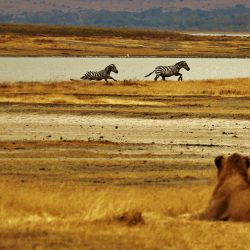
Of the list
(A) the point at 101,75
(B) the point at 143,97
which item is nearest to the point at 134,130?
(B) the point at 143,97

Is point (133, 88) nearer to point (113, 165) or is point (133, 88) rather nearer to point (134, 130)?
point (134, 130)

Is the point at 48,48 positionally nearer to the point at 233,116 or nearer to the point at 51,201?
the point at 233,116

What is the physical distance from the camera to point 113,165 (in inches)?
792

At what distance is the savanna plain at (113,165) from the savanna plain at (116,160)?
3 centimetres

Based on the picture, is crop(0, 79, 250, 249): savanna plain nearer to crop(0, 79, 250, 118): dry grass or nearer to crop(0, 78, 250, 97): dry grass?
crop(0, 79, 250, 118): dry grass

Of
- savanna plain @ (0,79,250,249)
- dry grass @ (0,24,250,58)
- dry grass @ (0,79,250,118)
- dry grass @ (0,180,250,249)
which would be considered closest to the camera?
dry grass @ (0,180,250,249)

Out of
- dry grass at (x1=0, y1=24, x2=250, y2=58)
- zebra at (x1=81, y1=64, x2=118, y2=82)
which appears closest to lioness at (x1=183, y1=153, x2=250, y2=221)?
zebra at (x1=81, y1=64, x2=118, y2=82)

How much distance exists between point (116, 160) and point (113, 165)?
2.68 ft

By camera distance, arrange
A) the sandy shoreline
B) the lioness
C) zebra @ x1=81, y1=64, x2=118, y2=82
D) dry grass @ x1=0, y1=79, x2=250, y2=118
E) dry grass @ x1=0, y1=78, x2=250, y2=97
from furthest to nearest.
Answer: zebra @ x1=81, y1=64, x2=118, y2=82 < dry grass @ x1=0, y1=78, x2=250, y2=97 < dry grass @ x1=0, y1=79, x2=250, y2=118 < the sandy shoreline < the lioness

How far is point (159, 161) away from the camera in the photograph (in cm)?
2091

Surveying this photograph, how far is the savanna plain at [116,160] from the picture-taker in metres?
10.9

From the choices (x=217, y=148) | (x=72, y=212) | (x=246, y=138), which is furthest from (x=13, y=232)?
(x=246, y=138)

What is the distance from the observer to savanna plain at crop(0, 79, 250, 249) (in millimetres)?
10883

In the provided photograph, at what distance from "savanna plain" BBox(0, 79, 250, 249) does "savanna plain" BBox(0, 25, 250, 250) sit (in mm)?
25
